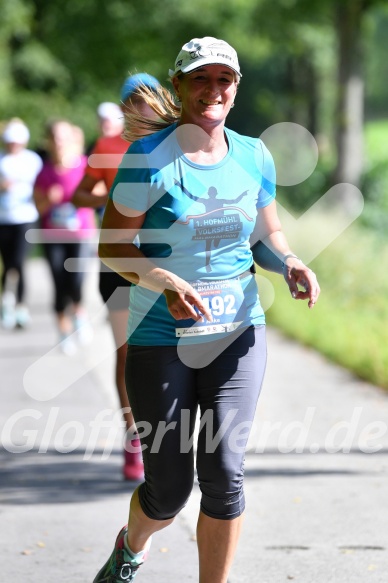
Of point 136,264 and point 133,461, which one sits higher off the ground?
point 136,264

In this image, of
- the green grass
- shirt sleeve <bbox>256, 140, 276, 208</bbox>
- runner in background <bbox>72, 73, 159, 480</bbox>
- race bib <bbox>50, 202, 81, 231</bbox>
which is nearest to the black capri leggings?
shirt sleeve <bbox>256, 140, 276, 208</bbox>

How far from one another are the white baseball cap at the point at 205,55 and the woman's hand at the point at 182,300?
0.72 meters

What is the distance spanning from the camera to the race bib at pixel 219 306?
4.13 metres

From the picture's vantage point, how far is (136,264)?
4113 millimetres

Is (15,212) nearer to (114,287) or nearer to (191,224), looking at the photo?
(114,287)

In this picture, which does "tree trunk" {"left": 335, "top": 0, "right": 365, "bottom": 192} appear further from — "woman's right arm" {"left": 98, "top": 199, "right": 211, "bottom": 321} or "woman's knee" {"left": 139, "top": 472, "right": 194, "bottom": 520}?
"woman's knee" {"left": 139, "top": 472, "right": 194, "bottom": 520}

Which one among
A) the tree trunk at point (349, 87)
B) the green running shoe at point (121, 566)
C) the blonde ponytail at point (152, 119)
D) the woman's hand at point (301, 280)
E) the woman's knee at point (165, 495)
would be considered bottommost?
the tree trunk at point (349, 87)

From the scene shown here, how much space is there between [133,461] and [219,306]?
2459 mm

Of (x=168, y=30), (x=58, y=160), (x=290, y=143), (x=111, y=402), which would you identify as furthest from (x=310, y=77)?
(x=111, y=402)

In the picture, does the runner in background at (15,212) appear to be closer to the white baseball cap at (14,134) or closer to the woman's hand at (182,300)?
the white baseball cap at (14,134)

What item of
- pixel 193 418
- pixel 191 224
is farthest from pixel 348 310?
pixel 191 224

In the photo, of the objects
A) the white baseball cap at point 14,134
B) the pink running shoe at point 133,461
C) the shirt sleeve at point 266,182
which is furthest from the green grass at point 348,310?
the shirt sleeve at point 266,182

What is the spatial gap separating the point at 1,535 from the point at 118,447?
1.90m

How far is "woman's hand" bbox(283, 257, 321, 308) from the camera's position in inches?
163
